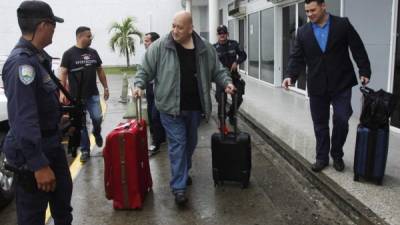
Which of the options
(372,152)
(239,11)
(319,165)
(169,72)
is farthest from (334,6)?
(239,11)

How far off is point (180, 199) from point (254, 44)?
11.6m

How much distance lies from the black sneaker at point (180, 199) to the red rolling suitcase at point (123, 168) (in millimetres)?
351

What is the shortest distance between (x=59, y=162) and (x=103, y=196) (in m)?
1.88

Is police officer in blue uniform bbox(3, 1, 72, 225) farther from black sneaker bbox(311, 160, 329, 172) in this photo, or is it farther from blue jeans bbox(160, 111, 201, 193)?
black sneaker bbox(311, 160, 329, 172)

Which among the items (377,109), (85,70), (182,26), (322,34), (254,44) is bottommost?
(377,109)

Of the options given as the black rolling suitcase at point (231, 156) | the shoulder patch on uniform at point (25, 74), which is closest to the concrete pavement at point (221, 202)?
the black rolling suitcase at point (231, 156)

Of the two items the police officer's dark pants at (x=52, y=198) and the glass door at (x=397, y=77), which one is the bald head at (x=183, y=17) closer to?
the police officer's dark pants at (x=52, y=198)

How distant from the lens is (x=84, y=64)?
6.04m

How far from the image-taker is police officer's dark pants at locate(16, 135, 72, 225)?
2.74 m

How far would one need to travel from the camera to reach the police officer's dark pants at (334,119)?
15.3 feet

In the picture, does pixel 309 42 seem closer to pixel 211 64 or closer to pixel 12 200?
pixel 211 64

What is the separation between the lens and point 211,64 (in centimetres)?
454

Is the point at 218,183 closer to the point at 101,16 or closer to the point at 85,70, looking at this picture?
the point at 85,70

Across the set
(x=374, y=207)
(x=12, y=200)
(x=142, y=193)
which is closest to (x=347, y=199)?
(x=374, y=207)
